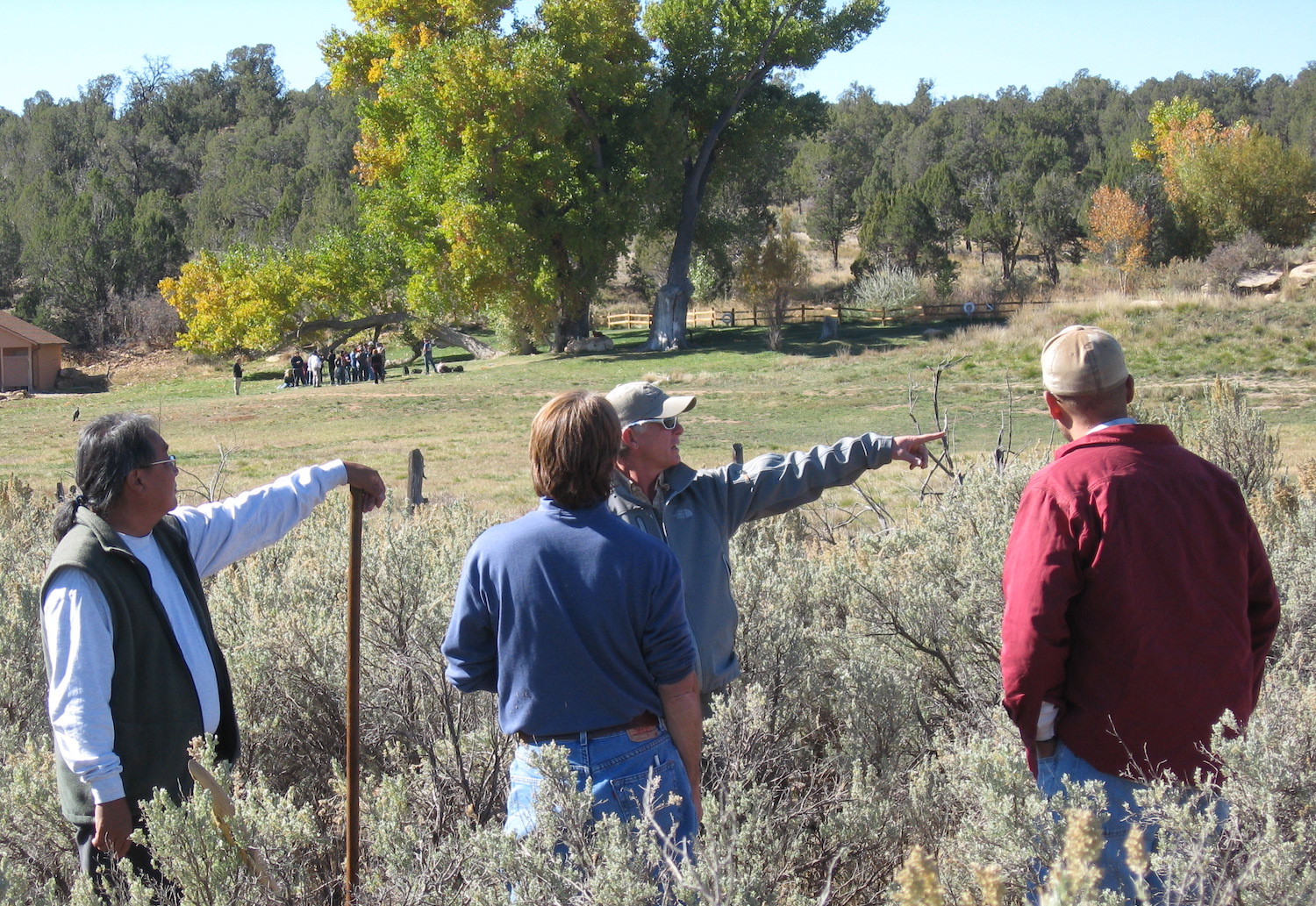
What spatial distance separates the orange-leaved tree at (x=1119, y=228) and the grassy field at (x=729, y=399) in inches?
517

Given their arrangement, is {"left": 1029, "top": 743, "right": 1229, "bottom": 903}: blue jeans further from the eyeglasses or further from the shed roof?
the shed roof

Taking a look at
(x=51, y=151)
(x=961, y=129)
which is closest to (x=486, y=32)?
(x=961, y=129)

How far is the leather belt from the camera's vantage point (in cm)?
254

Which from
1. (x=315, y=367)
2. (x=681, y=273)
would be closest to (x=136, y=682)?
(x=315, y=367)

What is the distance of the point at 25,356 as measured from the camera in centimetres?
4447

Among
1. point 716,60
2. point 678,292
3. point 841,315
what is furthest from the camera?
point 841,315

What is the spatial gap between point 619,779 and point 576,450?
75cm

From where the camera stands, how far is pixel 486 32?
35594 millimetres

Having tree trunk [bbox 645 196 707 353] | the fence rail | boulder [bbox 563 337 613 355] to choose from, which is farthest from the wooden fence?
boulder [bbox 563 337 613 355]

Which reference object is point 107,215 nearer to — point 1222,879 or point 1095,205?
point 1095,205

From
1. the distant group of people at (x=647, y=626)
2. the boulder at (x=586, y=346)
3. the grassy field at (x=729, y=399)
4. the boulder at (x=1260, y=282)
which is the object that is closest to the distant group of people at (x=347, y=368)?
the grassy field at (x=729, y=399)

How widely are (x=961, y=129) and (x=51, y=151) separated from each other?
215 ft

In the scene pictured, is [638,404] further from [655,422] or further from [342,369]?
[342,369]

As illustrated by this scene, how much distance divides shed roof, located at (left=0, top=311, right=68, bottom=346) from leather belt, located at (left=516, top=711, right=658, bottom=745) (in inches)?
1894
